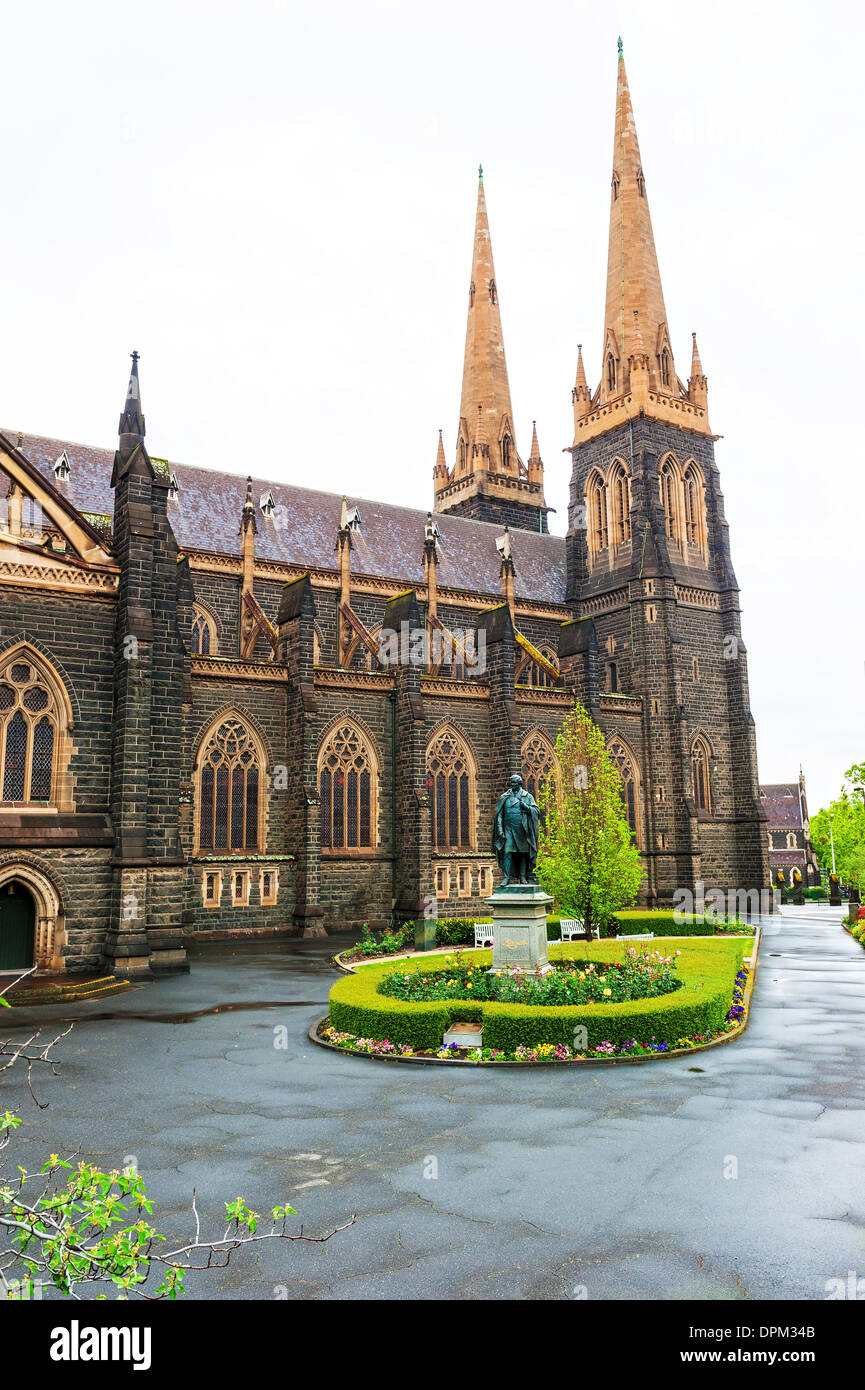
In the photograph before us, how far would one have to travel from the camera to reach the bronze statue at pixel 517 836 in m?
17.6

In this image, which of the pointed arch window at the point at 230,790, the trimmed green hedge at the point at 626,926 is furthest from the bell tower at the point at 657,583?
the pointed arch window at the point at 230,790

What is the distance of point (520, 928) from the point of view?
16.9m

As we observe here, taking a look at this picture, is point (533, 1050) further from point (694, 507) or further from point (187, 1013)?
point (694, 507)

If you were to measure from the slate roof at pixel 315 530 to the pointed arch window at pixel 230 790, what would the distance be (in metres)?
8.84

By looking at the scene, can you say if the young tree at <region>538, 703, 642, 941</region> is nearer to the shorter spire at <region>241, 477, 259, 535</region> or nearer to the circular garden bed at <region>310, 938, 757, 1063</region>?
the circular garden bed at <region>310, 938, 757, 1063</region>

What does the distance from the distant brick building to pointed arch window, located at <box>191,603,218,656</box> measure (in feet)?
220

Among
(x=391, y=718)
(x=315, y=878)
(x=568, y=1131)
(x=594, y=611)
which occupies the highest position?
(x=594, y=611)

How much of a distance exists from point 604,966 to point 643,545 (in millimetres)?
28825

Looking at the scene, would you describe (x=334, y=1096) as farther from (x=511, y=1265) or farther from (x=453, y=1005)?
(x=511, y=1265)

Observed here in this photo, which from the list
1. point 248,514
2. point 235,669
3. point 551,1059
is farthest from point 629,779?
point 551,1059

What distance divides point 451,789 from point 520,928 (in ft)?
56.4

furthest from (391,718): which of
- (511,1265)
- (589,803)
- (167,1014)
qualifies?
(511,1265)

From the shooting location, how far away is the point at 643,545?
140ft

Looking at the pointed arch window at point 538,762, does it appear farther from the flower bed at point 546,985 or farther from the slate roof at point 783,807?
the slate roof at point 783,807
